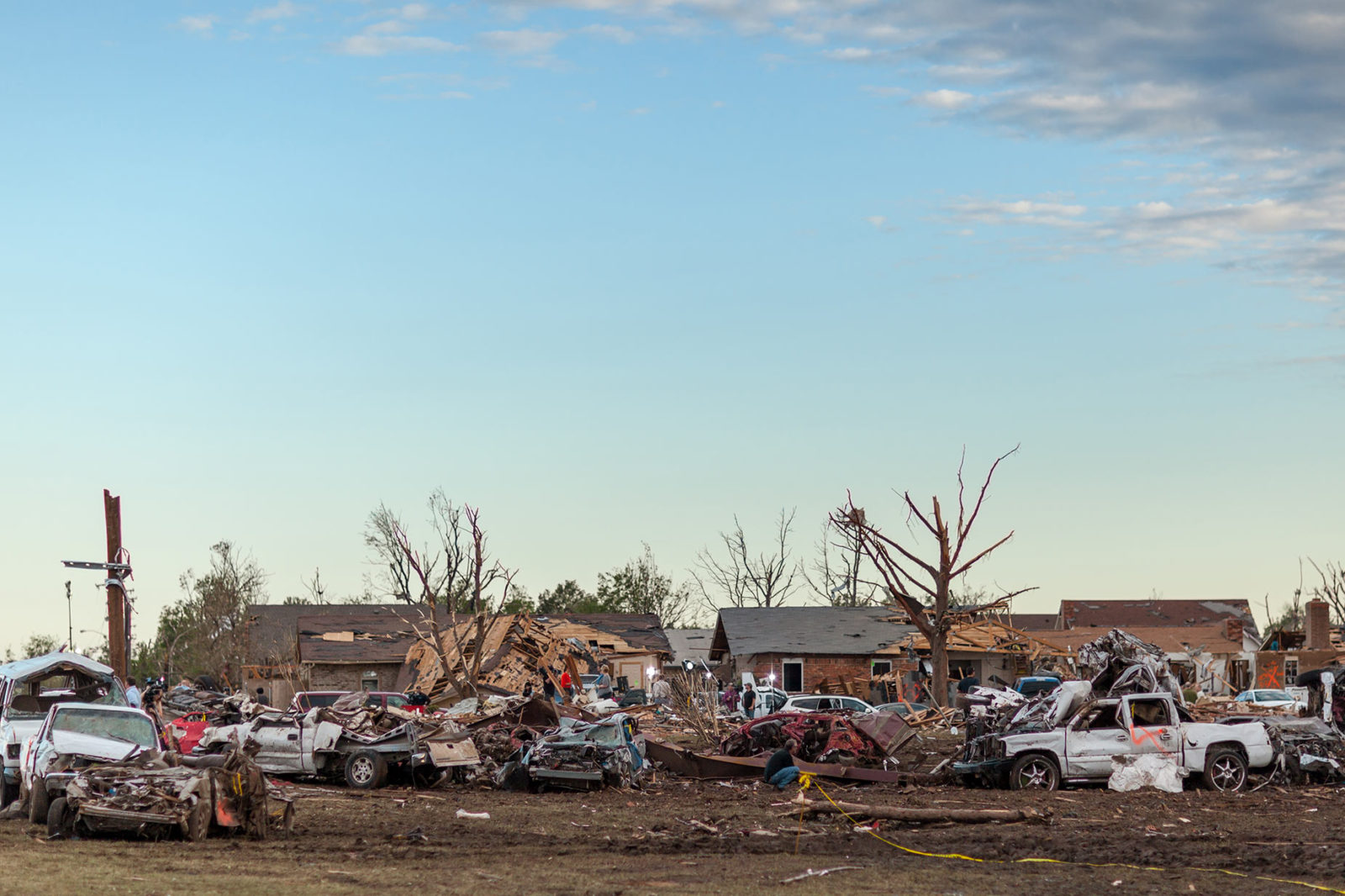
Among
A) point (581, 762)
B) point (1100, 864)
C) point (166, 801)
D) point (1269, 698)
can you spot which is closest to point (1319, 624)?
point (1269, 698)

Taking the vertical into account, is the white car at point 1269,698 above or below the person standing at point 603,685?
below

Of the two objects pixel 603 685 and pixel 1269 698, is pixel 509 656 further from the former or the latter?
pixel 1269 698

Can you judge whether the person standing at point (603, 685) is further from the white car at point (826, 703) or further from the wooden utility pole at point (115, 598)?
the wooden utility pole at point (115, 598)

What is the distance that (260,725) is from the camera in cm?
2427

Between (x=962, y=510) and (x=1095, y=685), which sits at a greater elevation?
(x=962, y=510)

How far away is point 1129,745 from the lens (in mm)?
23000

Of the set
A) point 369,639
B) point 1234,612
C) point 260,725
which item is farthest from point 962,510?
point 1234,612

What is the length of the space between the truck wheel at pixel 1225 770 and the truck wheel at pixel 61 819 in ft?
53.4

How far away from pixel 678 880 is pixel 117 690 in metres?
15.5

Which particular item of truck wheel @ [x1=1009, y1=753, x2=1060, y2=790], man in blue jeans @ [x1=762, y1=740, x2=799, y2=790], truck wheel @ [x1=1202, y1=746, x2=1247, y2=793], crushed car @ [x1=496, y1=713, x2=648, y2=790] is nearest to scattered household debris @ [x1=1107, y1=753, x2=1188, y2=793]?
truck wheel @ [x1=1202, y1=746, x2=1247, y2=793]

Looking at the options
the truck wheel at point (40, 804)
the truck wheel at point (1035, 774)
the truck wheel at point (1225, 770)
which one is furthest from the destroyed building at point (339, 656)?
the truck wheel at point (1225, 770)

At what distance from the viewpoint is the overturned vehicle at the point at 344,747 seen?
24.0m

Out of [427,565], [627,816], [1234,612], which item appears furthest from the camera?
[427,565]

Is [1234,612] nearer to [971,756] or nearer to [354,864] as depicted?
[971,756]
